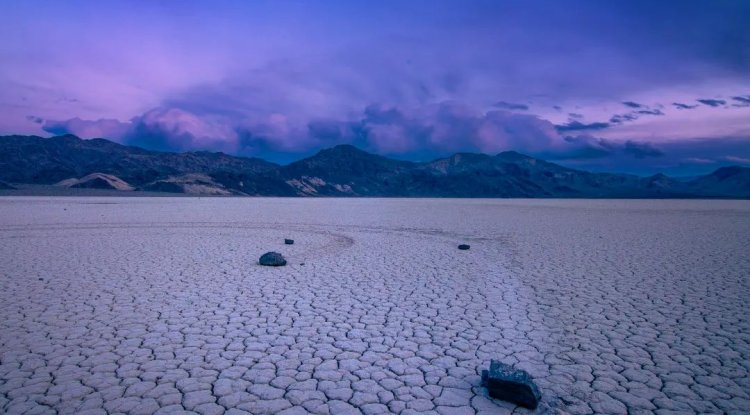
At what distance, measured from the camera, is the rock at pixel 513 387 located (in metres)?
3.39

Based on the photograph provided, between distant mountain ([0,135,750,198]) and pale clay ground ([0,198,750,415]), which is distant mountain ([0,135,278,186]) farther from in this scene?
pale clay ground ([0,198,750,415])

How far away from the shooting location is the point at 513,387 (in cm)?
346

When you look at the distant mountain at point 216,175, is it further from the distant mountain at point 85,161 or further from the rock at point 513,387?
the rock at point 513,387

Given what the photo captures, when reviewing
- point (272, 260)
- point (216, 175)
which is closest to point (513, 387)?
point (272, 260)

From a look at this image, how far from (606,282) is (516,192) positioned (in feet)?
595

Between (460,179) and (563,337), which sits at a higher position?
(460,179)

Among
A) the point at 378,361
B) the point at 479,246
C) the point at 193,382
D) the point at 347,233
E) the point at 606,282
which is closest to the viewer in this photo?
the point at 193,382

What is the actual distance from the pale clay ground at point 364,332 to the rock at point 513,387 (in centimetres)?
15

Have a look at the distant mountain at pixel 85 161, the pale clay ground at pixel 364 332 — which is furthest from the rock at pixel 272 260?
the distant mountain at pixel 85 161

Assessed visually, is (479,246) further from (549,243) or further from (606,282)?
(606,282)

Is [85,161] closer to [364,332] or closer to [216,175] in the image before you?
[216,175]

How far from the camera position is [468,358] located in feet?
14.6

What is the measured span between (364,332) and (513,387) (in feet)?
7.47

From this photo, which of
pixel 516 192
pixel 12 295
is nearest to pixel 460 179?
pixel 516 192
